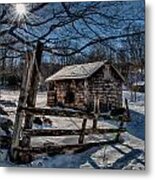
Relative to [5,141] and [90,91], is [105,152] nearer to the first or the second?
[90,91]

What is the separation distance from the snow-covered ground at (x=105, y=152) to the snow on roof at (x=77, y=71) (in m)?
0.10

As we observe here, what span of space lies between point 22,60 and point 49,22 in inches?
7.7

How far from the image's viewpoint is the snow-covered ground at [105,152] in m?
1.70

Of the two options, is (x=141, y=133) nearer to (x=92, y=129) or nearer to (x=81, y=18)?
(x=92, y=129)

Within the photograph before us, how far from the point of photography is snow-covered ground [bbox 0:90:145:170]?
67.0 inches

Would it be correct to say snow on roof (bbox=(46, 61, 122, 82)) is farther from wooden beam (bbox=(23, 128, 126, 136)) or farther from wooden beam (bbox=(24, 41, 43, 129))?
wooden beam (bbox=(23, 128, 126, 136))

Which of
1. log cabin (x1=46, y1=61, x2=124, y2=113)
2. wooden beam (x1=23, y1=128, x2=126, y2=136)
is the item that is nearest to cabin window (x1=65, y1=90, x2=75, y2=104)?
log cabin (x1=46, y1=61, x2=124, y2=113)

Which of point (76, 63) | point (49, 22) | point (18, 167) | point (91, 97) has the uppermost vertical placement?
point (49, 22)

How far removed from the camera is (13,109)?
70.3 inches

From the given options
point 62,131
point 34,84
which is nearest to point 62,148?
point 62,131

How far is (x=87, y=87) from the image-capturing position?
1754mm

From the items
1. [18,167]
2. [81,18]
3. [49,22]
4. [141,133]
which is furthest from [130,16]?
[18,167]

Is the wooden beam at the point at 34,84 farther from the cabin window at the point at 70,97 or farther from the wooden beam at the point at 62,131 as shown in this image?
the cabin window at the point at 70,97

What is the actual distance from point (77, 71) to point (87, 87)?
78mm
